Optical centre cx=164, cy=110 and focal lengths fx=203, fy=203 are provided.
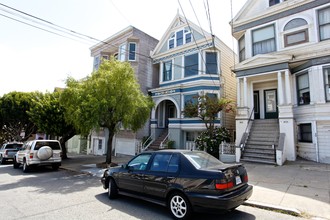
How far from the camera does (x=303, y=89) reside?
12477 mm

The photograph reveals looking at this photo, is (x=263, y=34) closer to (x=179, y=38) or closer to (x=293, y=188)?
(x=179, y=38)

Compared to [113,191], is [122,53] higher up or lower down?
higher up

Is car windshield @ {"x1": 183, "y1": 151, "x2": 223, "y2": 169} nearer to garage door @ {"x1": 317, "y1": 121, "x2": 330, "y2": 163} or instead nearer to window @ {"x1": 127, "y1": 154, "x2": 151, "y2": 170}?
window @ {"x1": 127, "y1": 154, "x2": 151, "y2": 170}

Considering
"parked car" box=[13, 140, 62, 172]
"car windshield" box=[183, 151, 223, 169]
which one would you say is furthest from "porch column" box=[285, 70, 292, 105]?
"parked car" box=[13, 140, 62, 172]

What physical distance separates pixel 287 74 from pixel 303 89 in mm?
1422

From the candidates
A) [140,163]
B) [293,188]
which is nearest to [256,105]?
[293,188]

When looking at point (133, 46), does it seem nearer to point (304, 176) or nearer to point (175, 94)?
point (175, 94)

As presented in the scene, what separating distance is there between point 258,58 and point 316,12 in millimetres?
3923

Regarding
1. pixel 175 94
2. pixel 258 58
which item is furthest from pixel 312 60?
pixel 175 94

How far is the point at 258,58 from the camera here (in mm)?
13461

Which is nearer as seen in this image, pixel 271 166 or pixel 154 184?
pixel 154 184

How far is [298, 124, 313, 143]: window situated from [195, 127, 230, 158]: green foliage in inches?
166

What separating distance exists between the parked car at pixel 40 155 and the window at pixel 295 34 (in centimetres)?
1621

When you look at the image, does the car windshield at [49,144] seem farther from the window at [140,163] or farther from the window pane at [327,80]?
the window pane at [327,80]
